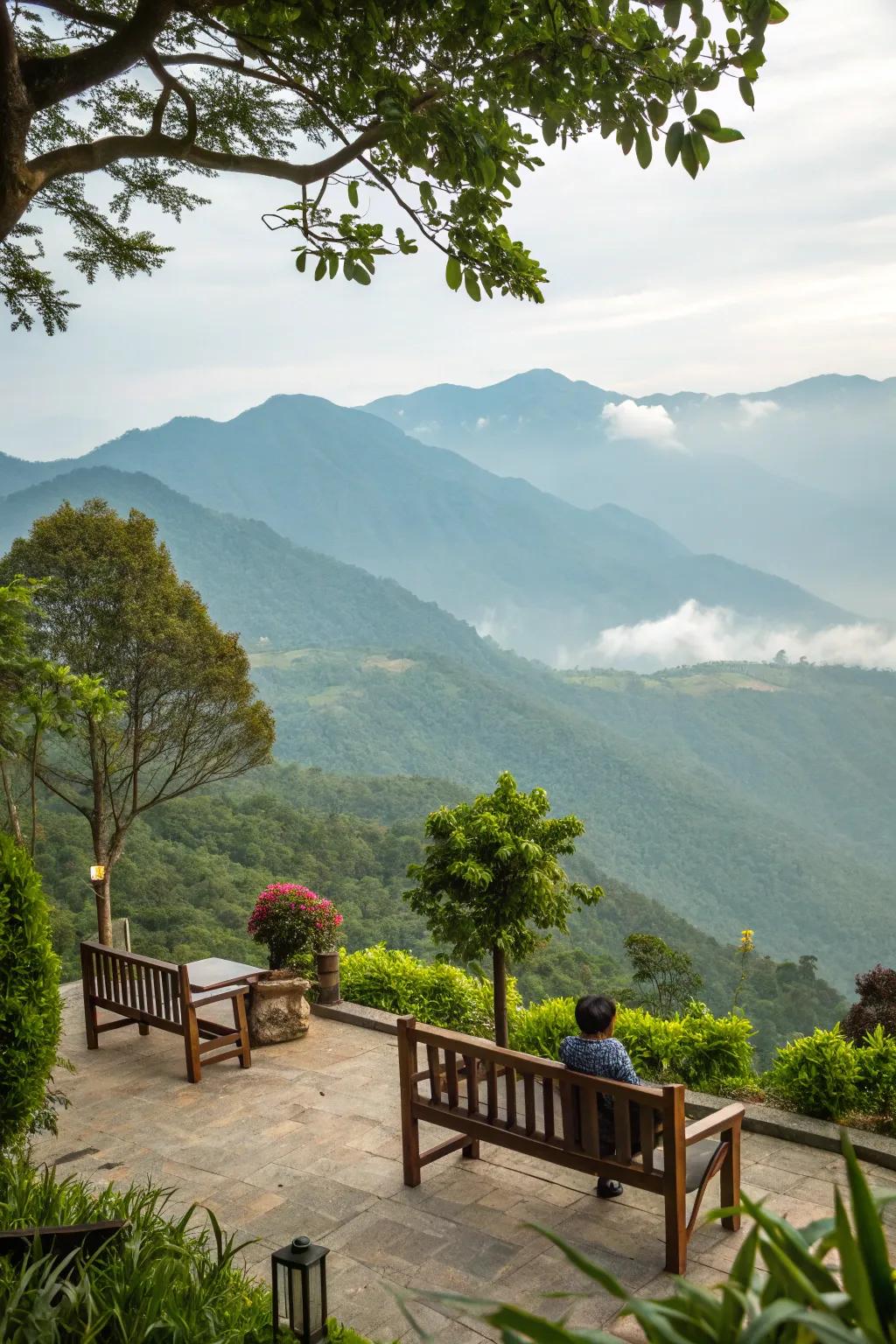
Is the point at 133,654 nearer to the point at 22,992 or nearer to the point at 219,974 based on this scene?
the point at 219,974

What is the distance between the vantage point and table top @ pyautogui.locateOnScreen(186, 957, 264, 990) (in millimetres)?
6042

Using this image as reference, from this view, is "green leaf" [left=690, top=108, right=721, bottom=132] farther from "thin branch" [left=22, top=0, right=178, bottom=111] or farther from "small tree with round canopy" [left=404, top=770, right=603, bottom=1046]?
"small tree with round canopy" [left=404, top=770, right=603, bottom=1046]

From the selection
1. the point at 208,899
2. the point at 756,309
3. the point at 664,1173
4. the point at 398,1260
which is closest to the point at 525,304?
the point at 664,1173

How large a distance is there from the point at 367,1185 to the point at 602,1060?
1.29m

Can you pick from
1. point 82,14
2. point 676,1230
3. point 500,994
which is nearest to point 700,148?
point 82,14

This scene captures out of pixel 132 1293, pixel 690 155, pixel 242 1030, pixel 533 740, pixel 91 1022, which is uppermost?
pixel 690 155

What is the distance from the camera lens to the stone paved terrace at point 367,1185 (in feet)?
11.4

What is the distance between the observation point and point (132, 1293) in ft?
9.05

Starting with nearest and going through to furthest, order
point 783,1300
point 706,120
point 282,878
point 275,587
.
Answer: point 783,1300, point 706,120, point 282,878, point 275,587

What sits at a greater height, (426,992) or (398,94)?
(398,94)

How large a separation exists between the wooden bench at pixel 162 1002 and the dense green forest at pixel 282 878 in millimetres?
5550

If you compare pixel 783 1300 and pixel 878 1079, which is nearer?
pixel 783 1300

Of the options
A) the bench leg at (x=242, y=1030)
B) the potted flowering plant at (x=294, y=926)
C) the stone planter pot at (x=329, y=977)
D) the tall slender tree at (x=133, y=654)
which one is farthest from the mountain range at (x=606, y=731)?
the bench leg at (x=242, y=1030)

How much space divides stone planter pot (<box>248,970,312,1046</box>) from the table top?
11cm
